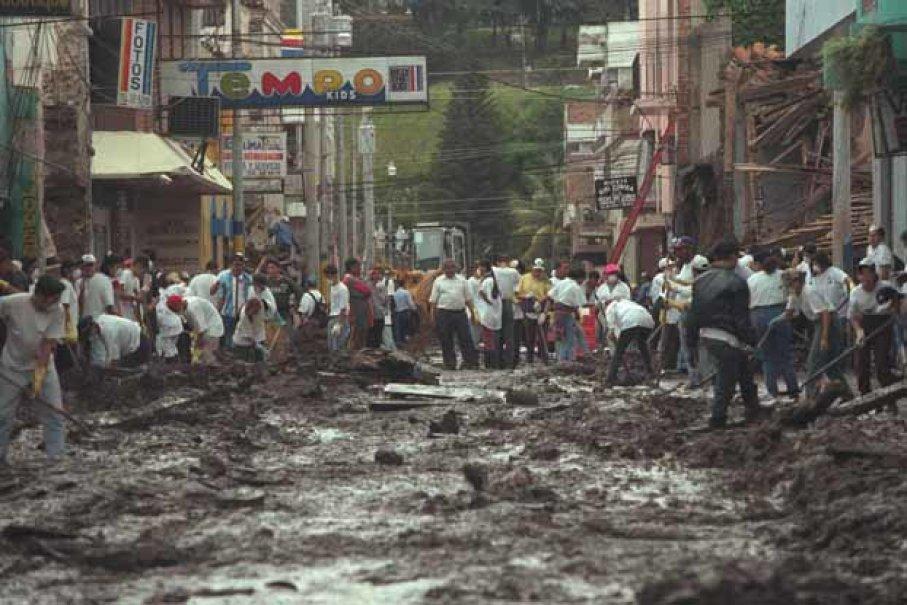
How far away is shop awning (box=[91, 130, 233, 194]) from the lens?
4241 cm

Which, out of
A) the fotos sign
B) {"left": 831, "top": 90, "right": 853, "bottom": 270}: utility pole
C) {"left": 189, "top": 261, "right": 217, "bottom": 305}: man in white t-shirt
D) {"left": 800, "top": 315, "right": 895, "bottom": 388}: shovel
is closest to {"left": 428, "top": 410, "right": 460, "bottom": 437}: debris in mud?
{"left": 800, "top": 315, "right": 895, "bottom": 388}: shovel

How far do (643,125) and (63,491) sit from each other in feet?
206

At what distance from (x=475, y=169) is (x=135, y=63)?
9907 cm

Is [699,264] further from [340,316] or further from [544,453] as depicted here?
[544,453]

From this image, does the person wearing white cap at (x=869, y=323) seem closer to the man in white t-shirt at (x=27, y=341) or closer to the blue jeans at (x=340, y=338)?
the man in white t-shirt at (x=27, y=341)

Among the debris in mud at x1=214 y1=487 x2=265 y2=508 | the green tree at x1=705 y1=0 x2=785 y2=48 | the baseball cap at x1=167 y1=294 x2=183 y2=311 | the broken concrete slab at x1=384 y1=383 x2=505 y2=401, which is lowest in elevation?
the broken concrete slab at x1=384 y1=383 x2=505 y2=401

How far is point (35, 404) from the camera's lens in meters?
15.9

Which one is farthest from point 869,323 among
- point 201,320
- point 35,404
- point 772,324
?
point 201,320

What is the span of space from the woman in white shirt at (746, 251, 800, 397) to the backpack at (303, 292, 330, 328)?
47.1 ft

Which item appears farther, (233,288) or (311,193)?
(311,193)

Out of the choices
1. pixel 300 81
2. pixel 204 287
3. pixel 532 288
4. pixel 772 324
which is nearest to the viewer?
pixel 772 324

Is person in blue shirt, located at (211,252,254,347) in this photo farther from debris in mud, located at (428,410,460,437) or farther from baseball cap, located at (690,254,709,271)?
debris in mud, located at (428,410,460,437)

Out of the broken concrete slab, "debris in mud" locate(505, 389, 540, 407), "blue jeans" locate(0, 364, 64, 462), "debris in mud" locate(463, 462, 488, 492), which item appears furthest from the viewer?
the broken concrete slab

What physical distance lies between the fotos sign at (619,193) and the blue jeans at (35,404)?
175 feet
